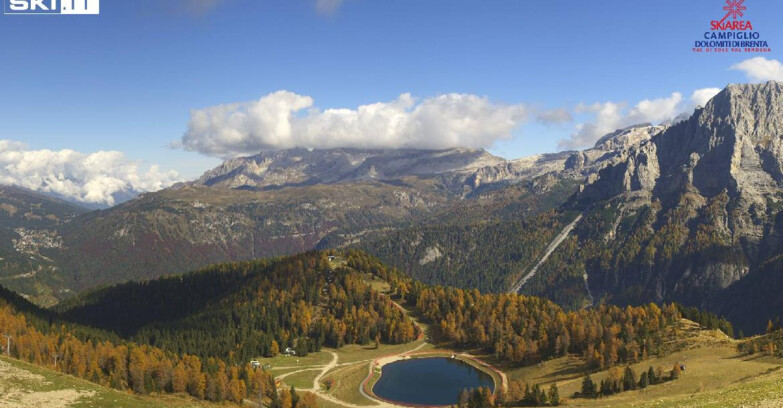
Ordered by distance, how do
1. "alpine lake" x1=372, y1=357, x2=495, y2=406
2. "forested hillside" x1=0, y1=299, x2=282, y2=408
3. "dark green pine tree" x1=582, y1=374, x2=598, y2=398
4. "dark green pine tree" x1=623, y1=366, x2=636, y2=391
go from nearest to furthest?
1. "dark green pine tree" x1=623, y1=366, x2=636, y2=391
2. "dark green pine tree" x1=582, y1=374, x2=598, y2=398
3. "forested hillside" x1=0, y1=299, x2=282, y2=408
4. "alpine lake" x1=372, y1=357, x2=495, y2=406

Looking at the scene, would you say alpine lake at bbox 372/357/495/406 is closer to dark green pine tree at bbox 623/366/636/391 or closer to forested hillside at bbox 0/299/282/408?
forested hillside at bbox 0/299/282/408

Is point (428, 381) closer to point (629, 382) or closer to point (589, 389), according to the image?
point (589, 389)

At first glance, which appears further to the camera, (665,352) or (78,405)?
(665,352)

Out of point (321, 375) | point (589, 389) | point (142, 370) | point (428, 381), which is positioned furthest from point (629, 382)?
point (142, 370)

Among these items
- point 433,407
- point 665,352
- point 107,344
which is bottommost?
point 433,407

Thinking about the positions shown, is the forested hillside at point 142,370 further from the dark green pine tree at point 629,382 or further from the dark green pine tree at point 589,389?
the dark green pine tree at point 629,382

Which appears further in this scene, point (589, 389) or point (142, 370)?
point (142, 370)

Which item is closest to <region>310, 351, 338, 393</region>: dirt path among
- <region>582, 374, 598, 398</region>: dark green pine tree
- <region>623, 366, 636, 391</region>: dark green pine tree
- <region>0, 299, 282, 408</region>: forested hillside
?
<region>0, 299, 282, 408</region>: forested hillside

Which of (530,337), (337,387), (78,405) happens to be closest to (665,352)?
(530,337)

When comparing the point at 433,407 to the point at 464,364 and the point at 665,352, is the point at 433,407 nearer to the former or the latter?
the point at 464,364

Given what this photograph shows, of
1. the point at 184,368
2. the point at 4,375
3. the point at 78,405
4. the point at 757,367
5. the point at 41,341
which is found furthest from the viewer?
the point at 41,341

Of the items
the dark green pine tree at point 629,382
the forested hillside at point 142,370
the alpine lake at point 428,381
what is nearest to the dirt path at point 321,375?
the forested hillside at point 142,370
